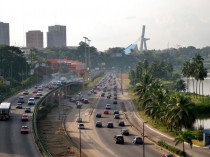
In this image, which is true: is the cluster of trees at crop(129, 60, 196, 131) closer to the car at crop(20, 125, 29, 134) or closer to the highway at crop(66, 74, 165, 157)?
the highway at crop(66, 74, 165, 157)

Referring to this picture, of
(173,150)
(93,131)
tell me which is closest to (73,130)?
(93,131)

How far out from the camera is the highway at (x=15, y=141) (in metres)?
60.4

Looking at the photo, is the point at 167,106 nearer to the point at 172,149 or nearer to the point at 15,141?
the point at 172,149

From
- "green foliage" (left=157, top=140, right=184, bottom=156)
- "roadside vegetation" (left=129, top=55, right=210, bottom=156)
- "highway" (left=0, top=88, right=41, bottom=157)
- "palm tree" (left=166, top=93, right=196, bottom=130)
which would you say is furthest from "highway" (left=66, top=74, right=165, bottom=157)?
"highway" (left=0, top=88, right=41, bottom=157)

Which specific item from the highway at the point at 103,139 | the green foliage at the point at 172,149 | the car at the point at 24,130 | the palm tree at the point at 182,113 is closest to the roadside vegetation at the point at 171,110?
the palm tree at the point at 182,113

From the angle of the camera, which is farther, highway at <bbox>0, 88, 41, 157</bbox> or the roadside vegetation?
the roadside vegetation

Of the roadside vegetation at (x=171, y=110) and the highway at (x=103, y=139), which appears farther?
the roadside vegetation at (x=171, y=110)

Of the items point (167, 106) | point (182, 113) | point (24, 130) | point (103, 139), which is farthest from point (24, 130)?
point (182, 113)

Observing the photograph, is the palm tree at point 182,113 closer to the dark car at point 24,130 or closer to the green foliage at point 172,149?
the green foliage at point 172,149

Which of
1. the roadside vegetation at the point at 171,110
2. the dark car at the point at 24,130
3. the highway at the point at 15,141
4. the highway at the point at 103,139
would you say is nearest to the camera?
the highway at the point at 15,141

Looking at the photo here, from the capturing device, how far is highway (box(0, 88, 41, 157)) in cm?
6041

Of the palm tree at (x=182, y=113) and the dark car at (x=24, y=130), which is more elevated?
the palm tree at (x=182, y=113)

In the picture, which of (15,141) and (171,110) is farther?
(171,110)

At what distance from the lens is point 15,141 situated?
68312 mm
